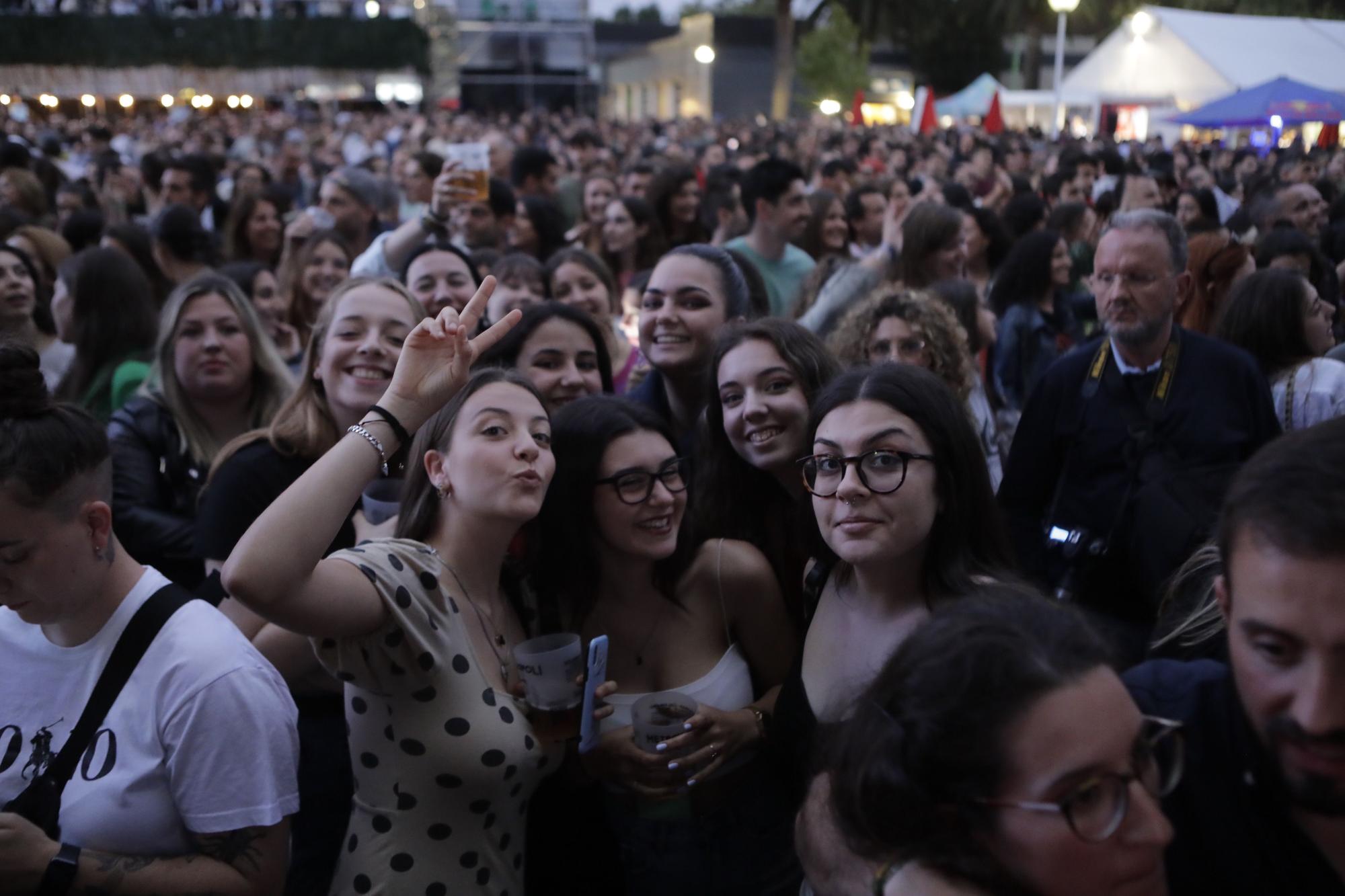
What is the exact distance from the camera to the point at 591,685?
2299 millimetres

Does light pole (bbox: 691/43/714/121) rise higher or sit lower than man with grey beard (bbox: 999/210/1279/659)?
higher

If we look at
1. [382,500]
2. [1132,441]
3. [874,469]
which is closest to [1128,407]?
[1132,441]

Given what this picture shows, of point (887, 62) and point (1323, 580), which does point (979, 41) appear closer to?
point (887, 62)

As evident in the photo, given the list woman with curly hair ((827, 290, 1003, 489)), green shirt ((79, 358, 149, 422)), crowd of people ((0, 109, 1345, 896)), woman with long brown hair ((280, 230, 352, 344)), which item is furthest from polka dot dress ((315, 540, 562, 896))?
woman with long brown hair ((280, 230, 352, 344))

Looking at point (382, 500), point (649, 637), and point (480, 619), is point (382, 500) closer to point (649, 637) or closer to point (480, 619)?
point (480, 619)

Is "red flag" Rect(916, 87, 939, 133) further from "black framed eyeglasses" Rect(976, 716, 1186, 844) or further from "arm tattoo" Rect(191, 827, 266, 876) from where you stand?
"black framed eyeglasses" Rect(976, 716, 1186, 844)

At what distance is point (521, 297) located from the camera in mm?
4754

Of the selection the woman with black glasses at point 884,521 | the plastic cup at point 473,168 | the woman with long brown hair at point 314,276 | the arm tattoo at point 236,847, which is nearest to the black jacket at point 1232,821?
the woman with black glasses at point 884,521

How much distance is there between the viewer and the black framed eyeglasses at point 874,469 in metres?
2.34

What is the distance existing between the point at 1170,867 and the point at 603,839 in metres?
1.47

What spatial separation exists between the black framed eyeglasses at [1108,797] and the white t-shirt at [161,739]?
4.50 ft

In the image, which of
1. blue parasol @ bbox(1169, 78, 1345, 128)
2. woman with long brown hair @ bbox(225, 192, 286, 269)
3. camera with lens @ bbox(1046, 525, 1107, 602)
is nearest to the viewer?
camera with lens @ bbox(1046, 525, 1107, 602)

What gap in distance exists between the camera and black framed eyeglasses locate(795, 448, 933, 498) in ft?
7.68

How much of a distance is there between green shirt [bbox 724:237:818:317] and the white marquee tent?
2091cm
